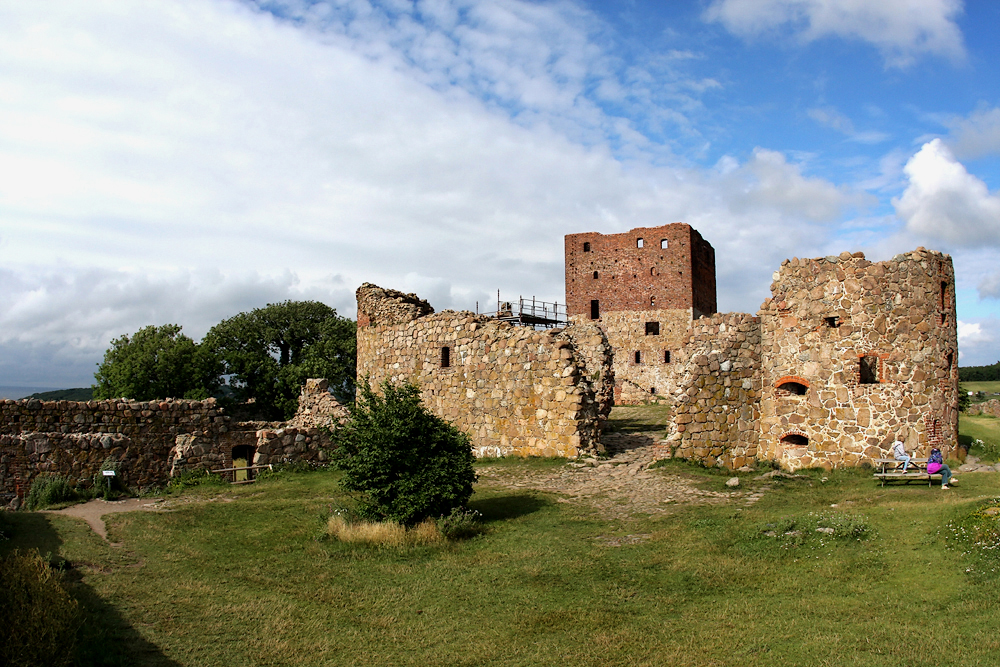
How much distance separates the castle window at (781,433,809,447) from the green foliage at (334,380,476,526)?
7032 mm

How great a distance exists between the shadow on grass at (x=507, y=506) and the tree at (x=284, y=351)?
24125 mm

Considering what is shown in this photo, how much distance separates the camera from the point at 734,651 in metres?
5.49

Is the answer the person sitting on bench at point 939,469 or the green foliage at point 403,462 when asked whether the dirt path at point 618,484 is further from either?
the person sitting on bench at point 939,469

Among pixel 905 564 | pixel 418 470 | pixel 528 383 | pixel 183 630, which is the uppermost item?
pixel 528 383

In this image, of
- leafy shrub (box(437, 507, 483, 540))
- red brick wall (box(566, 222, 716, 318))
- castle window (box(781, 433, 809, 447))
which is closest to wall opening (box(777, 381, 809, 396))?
castle window (box(781, 433, 809, 447))

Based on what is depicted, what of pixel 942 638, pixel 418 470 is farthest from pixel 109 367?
pixel 942 638

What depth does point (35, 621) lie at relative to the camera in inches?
190

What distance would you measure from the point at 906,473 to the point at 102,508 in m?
14.7

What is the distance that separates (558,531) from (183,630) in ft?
16.7

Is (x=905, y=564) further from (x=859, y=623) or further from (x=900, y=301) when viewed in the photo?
(x=900, y=301)

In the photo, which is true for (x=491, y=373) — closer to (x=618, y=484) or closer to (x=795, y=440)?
(x=618, y=484)

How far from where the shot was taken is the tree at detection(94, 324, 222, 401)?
104 feet

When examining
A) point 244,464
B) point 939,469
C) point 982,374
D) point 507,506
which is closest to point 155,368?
point 244,464

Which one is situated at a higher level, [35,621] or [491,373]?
[491,373]
